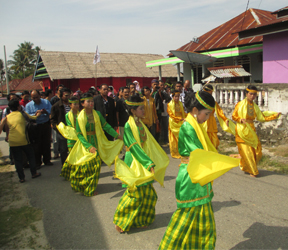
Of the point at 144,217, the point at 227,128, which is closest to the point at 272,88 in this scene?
the point at 227,128

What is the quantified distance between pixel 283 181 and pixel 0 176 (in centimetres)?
631

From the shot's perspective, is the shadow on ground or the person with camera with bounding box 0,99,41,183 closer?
the shadow on ground

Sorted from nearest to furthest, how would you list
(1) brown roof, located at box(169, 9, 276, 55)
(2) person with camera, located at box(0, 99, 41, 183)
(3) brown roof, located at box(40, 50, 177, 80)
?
(2) person with camera, located at box(0, 99, 41, 183), (1) brown roof, located at box(169, 9, 276, 55), (3) brown roof, located at box(40, 50, 177, 80)

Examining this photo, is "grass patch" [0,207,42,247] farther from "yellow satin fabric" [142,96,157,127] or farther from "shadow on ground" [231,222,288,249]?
"yellow satin fabric" [142,96,157,127]

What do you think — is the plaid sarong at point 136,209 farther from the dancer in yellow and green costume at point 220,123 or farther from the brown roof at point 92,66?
the brown roof at point 92,66

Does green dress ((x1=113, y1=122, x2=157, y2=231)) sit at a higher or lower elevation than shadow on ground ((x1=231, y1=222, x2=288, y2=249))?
higher

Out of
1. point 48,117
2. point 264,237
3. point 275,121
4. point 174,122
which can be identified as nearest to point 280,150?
point 275,121

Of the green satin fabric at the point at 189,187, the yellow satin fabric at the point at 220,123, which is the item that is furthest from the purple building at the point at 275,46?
the green satin fabric at the point at 189,187

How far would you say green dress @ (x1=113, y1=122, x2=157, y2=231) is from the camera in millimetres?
3451

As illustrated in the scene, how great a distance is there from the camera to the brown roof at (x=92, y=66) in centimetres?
2205

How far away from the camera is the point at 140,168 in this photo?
11.4 ft

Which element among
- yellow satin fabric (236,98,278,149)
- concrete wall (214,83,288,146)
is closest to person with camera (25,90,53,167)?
yellow satin fabric (236,98,278,149)

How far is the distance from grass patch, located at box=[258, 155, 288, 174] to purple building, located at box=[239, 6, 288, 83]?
4.37 m

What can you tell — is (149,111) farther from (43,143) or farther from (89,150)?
(89,150)
